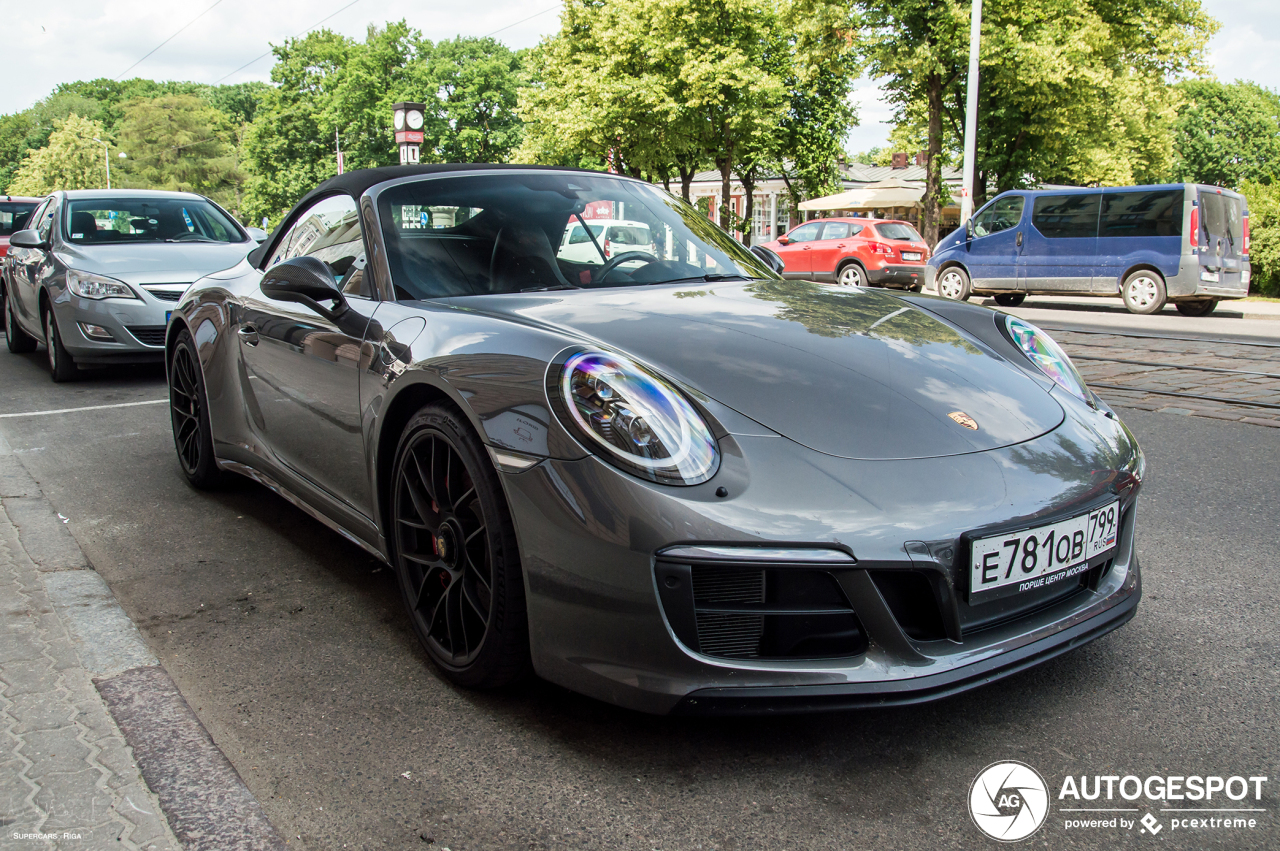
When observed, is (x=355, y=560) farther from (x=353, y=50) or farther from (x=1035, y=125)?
(x=353, y=50)

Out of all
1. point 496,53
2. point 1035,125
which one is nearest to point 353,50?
point 496,53

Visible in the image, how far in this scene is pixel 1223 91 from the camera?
67.6 meters

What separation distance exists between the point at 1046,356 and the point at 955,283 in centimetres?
1561

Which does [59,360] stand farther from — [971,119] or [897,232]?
[971,119]

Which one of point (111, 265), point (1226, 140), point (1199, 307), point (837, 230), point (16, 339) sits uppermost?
point (1226, 140)

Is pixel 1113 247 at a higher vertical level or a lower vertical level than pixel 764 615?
higher

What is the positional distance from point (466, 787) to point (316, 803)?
A: 29cm

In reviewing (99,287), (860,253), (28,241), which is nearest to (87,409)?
(99,287)

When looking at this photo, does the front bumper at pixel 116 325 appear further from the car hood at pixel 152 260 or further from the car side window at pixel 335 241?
the car side window at pixel 335 241

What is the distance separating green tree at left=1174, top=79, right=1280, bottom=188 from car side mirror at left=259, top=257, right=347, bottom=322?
71.4 meters

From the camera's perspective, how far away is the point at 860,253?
19859 mm

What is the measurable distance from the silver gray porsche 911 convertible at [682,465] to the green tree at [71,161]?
99468mm

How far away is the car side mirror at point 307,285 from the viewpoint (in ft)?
9.85

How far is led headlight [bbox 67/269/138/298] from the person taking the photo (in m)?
7.48
